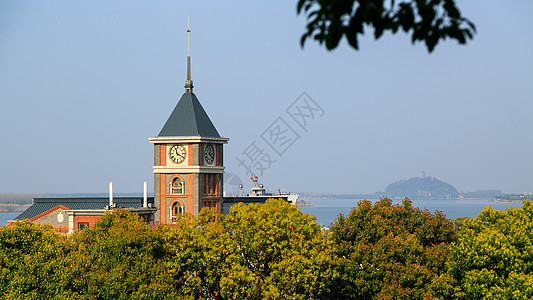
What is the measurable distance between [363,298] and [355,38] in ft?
112

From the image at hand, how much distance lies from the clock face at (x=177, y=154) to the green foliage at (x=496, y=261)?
4515cm

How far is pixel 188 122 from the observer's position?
269ft

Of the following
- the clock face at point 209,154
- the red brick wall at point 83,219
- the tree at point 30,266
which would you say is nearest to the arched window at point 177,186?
the clock face at point 209,154

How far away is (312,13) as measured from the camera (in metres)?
10.2

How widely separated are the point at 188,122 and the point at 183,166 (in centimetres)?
487

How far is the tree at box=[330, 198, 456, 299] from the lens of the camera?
132 feet

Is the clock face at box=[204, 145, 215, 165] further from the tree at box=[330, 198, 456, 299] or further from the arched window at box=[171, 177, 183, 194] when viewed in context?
the tree at box=[330, 198, 456, 299]

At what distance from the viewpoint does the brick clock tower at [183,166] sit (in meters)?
80.4

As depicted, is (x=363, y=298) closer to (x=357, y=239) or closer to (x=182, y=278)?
(x=357, y=239)

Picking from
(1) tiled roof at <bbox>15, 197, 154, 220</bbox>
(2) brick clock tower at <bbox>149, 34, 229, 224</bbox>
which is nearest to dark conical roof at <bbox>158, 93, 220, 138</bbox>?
(2) brick clock tower at <bbox>149, 34, 229, 224</bbox>

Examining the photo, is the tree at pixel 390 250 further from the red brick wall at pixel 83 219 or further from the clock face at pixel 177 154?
the clock face at pixel 177 154

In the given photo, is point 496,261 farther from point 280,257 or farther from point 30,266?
point 30,266

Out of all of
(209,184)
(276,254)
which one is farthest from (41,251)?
(209,184)

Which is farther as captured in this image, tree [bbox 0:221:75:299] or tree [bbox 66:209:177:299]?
tree [bbox 66:209:177:299]
